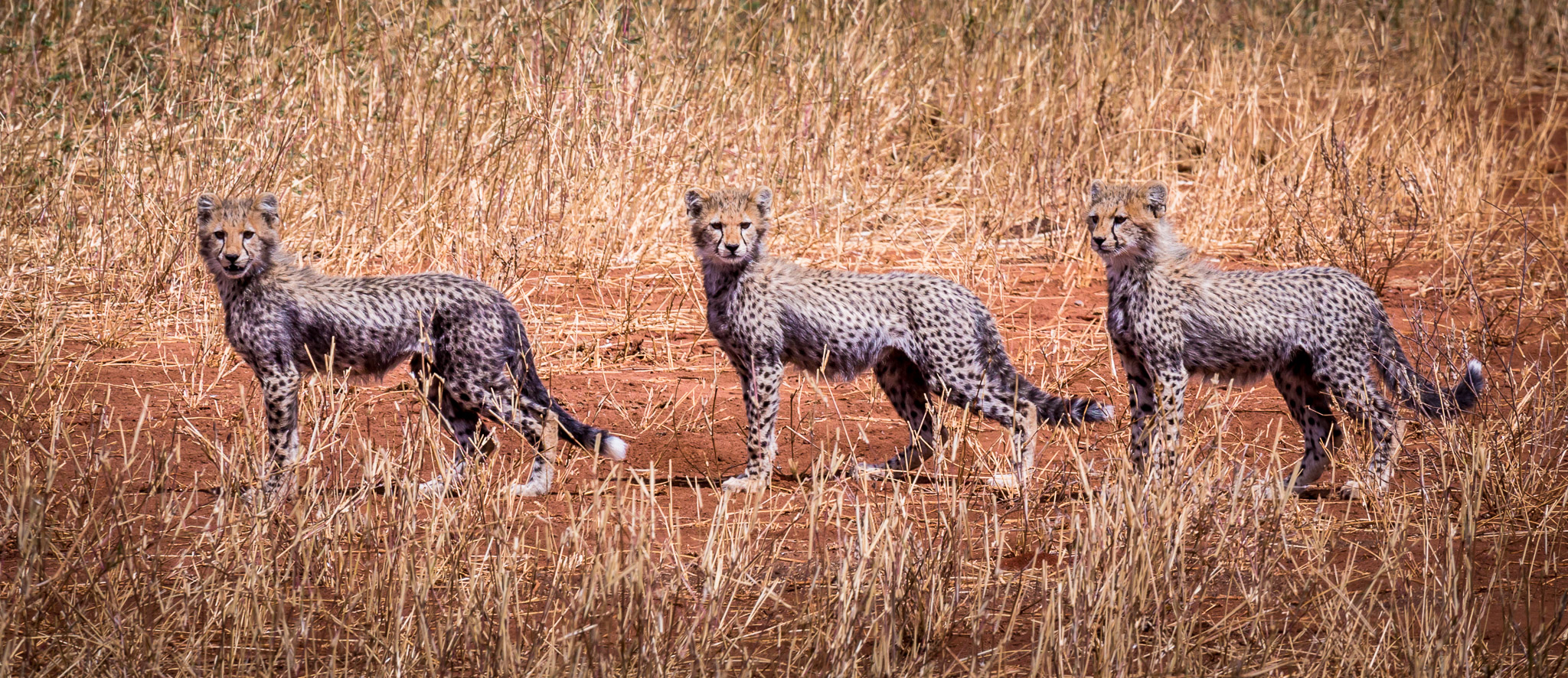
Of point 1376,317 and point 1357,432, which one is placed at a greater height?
point 1376,317

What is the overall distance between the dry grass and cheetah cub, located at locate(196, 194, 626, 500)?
0.14 m

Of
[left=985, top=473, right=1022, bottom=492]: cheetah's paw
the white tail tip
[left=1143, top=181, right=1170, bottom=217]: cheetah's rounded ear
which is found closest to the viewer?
[left=985, top=473, right=1022, bottom=492]: cheetah's paw

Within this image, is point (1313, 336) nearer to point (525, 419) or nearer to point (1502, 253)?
point (525, 419)

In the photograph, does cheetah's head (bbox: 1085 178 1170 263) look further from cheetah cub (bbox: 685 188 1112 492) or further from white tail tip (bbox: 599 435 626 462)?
white tail tip (bbox: 599 435 626 462)

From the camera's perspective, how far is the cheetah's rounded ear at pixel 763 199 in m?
4.59

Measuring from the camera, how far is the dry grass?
315 centimetres

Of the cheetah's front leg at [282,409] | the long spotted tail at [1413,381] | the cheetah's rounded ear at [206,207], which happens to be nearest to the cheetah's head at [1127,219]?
the long spotted tail at [1413,381]

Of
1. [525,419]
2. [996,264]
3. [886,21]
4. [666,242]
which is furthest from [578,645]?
[886,21]

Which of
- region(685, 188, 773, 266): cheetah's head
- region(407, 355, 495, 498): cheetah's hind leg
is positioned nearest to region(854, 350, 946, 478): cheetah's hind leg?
region(685, 188, 773, 266): cheetah's head

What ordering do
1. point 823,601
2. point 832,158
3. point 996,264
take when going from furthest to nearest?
point 832,158, point 996,264, point 823,601

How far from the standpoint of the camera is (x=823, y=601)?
333cm

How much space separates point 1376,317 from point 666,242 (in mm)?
3779

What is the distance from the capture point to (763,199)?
15.2 feet

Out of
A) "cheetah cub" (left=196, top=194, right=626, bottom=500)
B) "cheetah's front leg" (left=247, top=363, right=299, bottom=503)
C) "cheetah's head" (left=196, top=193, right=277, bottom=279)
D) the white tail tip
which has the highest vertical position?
"cheetah's head" (left=196, top=193, right=277, bottom=279)
